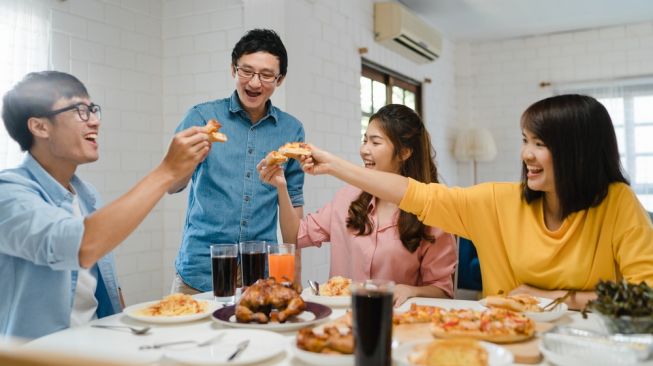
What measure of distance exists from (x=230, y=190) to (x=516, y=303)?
1.04m

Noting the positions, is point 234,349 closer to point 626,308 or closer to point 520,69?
point 626,308

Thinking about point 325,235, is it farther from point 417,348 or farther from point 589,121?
point 417,348

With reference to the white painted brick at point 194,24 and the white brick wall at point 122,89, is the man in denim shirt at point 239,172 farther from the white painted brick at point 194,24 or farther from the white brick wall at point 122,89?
the white painted brick at point 194,24

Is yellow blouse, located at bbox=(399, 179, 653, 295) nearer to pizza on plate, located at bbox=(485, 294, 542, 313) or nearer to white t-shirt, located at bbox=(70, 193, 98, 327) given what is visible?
pizza on plate, located at bbox=(485, 294, 542, 313)

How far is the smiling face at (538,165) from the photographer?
4.59 feet

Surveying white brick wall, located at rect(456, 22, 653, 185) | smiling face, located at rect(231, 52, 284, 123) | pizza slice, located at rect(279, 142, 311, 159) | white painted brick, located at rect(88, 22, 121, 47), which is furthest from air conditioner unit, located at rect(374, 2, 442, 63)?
pizza slice, located at rect(279, 142, 311, 159)

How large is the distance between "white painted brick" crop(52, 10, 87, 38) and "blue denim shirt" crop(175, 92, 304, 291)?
45 cm

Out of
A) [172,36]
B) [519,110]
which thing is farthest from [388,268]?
[519,110]

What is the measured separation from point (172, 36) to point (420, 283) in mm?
1876

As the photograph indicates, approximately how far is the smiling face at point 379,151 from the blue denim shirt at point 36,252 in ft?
3.14

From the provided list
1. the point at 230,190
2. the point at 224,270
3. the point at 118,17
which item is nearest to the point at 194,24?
the point at 118,17

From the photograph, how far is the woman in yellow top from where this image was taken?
1341 mm

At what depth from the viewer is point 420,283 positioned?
67.8 inches

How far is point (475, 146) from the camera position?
554cm
